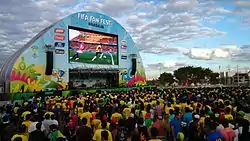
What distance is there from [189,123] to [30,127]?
4.13 meters

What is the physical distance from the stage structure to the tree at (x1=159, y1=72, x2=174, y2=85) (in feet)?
134

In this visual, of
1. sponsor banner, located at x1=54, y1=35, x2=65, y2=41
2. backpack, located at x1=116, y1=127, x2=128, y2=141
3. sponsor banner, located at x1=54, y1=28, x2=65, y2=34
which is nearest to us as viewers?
backpack, located at x1=116, y1=127, x2=128, y2=141

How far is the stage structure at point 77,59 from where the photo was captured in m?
29.9

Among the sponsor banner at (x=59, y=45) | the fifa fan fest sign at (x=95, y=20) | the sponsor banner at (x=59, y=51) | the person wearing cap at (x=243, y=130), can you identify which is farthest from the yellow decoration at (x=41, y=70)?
the person wearing cap at (x=243, y=130)

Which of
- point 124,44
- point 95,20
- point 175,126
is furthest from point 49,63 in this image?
point 175,126

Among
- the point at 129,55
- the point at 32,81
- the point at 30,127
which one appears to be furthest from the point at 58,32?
the point at 30,127

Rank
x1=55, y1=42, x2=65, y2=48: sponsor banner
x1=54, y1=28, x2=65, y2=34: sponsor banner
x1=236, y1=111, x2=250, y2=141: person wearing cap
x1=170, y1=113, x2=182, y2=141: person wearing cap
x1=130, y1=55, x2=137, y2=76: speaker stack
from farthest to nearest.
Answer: x1=130, y1=55, x2=137, y2=76: speaker stack < x1=54, y1=28, x2=65, y2=34: sponsor banner < x1=55, y1=42, x2=65, y2=48: sponsor banner < x1=170, y1=113, x2=182, y2=141: person wearing cap < x1=236, y1=111, x2=250, y2=141: person wearing cap

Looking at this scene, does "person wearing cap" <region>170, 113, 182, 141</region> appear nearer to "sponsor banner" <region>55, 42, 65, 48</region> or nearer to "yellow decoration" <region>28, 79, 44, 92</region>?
"yellow decoration" <region>28, 79, 44, 92</region>

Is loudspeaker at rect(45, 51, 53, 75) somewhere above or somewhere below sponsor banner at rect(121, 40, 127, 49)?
below

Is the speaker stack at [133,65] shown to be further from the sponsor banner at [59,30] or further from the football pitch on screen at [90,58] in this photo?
the sponsor banner at [59,30]

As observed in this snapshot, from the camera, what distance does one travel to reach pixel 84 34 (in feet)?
120

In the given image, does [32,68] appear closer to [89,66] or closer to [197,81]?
[89,66]

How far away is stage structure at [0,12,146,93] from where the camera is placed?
2994cm

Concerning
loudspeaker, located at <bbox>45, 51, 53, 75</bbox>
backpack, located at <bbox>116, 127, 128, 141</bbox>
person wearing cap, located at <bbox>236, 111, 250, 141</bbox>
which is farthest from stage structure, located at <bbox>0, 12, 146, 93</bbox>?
person wearing cap, located at <bbox>236, 111, 250, 141</bbox>
